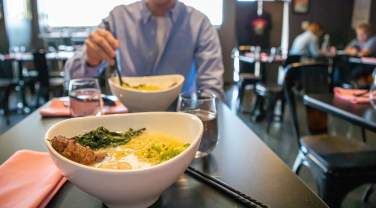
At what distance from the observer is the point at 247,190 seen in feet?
1.86

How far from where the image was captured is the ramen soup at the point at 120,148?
503 mm

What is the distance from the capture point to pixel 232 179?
0.61 metres

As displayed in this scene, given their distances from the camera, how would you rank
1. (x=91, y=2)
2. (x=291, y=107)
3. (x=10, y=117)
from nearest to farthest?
(x=291, y=107), (x=10, y=117), (x=91, y=2)

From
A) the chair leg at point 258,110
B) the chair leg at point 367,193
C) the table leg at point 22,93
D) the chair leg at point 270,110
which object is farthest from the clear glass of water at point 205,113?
the table leg at point 22,93

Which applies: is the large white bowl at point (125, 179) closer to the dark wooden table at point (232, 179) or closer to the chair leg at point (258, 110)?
the dark wooden table at point (232, 179)

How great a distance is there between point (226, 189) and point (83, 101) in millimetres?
555

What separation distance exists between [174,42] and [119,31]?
0.85 ft

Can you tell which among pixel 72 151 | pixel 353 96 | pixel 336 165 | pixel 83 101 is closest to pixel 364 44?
pixel 353 96

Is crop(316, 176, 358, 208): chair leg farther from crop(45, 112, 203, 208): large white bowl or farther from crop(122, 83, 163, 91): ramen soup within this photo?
crop(45, 112, 203, 208): large white bowl

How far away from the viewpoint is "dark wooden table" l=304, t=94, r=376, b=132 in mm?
1277

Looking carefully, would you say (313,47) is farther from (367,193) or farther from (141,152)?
(141,152)

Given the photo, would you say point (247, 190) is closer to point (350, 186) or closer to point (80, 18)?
point (350, 186)

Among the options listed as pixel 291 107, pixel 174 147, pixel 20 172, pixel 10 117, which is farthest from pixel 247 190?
pixel 10 117

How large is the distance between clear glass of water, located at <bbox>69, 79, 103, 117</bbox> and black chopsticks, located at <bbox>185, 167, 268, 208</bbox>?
0.43m
